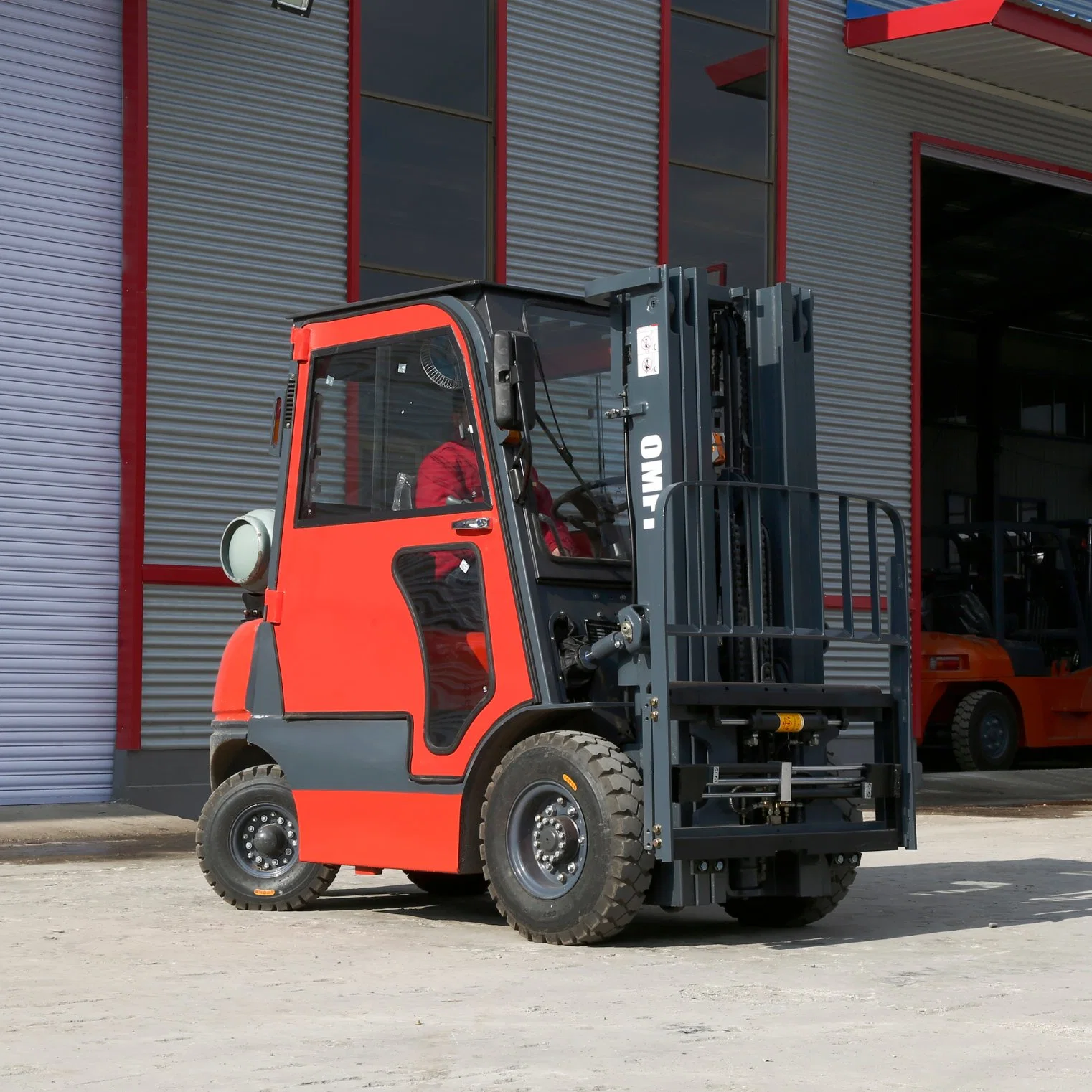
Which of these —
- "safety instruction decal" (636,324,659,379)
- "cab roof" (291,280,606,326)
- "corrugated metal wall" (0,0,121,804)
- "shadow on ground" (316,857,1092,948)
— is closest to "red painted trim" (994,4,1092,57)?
"corrugated metal wall" (0,0,121,804)

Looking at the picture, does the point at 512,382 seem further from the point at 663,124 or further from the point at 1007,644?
the point at 1007,644

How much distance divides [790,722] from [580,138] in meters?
10.0

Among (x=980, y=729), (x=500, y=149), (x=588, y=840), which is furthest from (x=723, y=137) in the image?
(x=588, y=840)

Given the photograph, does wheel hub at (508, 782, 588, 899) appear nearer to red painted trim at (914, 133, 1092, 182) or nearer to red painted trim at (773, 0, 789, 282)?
red painted trim at (773, 0, 789, 282)

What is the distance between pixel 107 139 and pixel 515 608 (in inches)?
313

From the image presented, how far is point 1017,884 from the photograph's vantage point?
396 inches

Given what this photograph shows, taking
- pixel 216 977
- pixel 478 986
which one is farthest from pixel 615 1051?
pixel 216 977

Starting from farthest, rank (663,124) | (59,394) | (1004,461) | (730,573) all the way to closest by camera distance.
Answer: (1004,461) → (663,124) → (59,394) → (730,573)

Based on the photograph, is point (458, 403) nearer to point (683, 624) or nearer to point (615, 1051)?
point (683, 624)

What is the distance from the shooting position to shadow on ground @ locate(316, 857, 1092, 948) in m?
8.06

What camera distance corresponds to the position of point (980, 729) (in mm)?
23359

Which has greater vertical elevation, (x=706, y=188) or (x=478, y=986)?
(x=706, y=188)

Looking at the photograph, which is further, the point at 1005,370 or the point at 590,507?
the point at 1005,370

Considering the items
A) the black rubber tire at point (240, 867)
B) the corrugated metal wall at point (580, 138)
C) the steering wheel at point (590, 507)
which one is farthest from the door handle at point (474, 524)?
the corrugated metal wall at point (580, 138)
